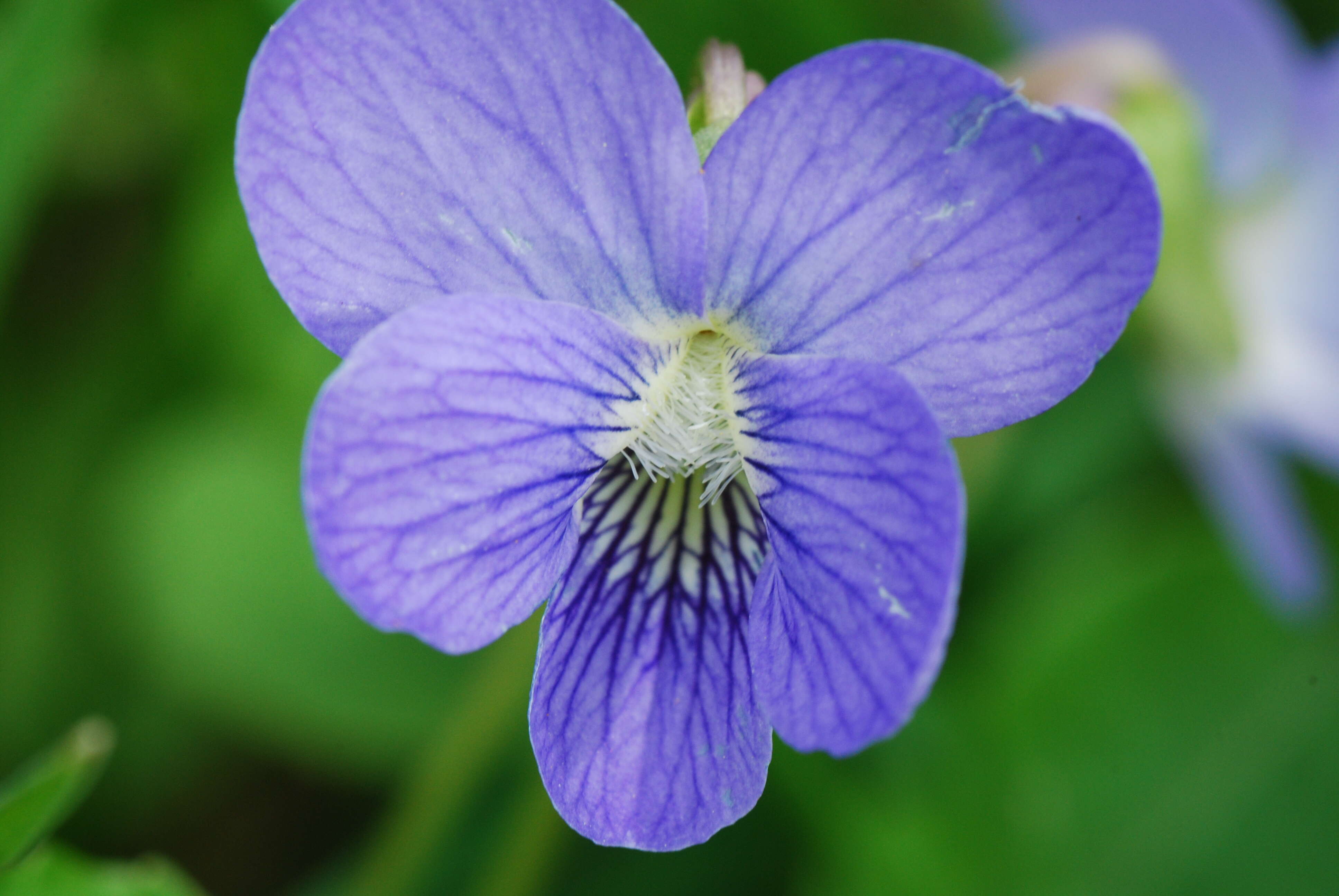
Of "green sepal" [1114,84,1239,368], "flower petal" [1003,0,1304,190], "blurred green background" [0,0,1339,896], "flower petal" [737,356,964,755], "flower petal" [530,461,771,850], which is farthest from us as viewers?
"blurred green background" [0,0,1339,896]

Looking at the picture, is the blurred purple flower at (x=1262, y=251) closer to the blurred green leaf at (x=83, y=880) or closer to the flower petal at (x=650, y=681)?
the flower petal at (x=650, y=681)

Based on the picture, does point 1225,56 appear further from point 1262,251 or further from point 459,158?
point 459,158

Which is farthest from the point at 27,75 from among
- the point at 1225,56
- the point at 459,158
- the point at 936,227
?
the point at 1225,56

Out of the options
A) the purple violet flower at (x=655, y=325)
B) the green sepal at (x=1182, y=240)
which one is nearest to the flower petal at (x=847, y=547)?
the purple violet flower at (x=655, y=325)

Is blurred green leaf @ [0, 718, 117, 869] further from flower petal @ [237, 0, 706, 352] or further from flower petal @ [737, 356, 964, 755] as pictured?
flower petal @ [737, 356, 964, 755]

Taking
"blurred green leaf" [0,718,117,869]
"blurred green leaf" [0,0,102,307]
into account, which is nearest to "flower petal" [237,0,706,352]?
"blurred green leaf" [0,718,117,869]
